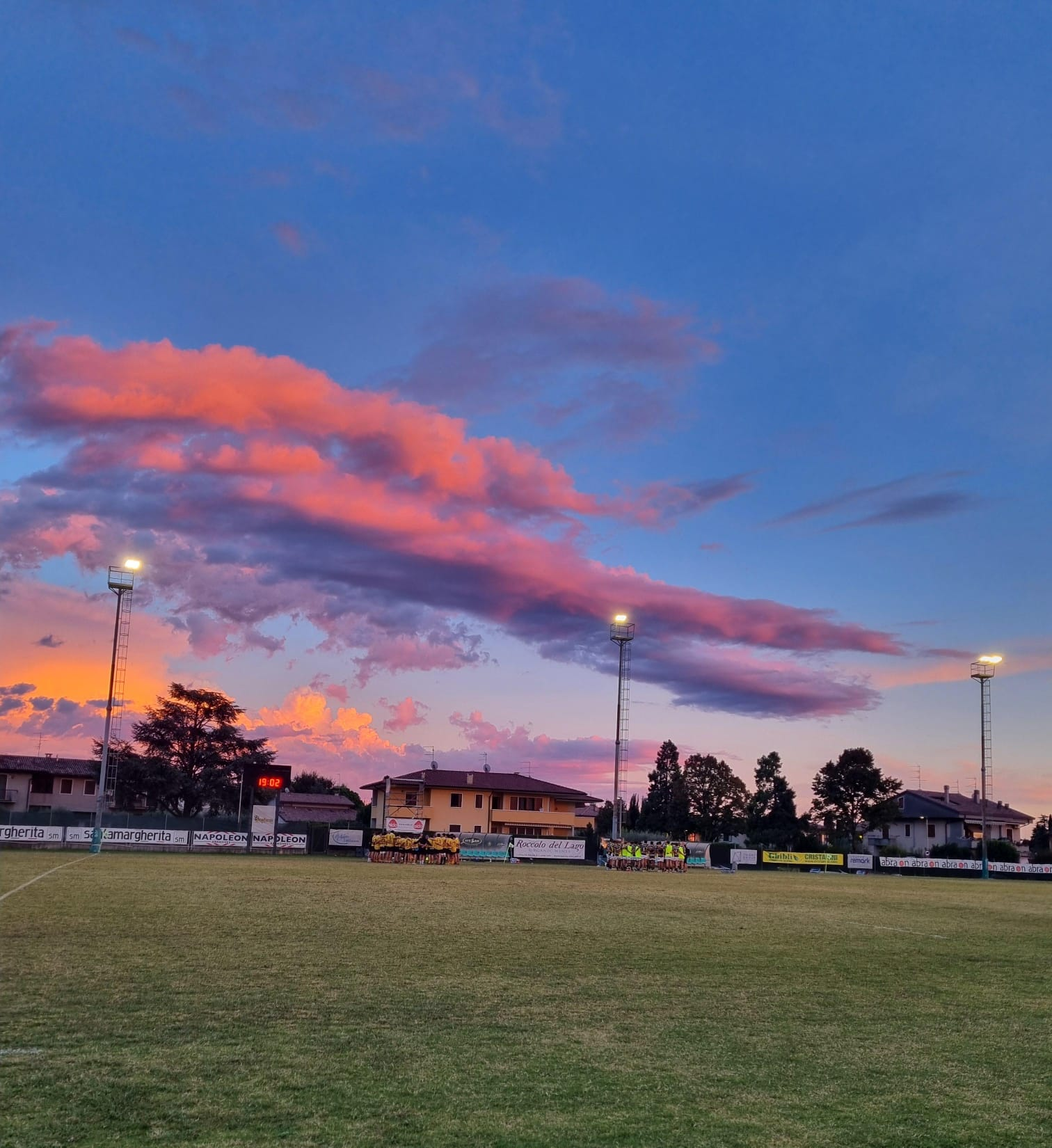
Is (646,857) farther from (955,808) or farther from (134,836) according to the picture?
(955,808)

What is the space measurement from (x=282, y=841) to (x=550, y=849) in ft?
49.6

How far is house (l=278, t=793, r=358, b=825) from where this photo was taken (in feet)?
354

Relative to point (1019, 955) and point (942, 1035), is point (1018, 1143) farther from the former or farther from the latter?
point (1019, 955)

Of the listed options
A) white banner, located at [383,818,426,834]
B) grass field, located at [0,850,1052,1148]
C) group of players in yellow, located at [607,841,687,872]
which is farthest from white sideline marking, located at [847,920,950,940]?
white banner, located at [383,818,426,834]

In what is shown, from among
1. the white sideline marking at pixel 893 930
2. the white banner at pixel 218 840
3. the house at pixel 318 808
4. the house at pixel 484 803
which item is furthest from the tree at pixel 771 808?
the white sideline marking at pixel 893 930

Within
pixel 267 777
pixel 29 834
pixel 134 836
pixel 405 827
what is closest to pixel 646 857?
pixel 405 827

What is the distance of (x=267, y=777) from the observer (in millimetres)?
57250

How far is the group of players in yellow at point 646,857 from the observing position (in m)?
56.4

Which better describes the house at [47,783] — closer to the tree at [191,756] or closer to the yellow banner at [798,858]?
the tree at [191,756]

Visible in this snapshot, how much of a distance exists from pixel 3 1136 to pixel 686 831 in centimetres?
10675

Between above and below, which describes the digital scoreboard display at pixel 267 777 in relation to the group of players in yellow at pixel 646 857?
above

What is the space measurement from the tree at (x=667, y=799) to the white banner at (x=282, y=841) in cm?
5964

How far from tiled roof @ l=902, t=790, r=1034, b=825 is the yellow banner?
155 feet

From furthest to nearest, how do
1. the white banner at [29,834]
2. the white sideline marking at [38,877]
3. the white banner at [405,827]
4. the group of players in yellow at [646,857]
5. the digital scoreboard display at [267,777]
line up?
the white banner at [405,827]
the digital scoreboard display at [267,777]
the group of players in yellow at [646,857]
the white banner at [29,834]
the white sideline marking at [38,877]
